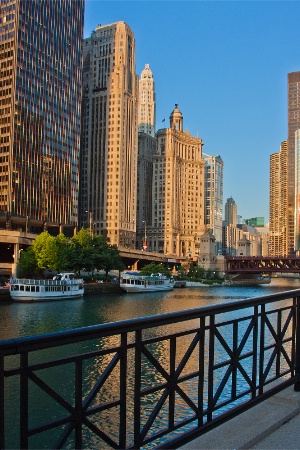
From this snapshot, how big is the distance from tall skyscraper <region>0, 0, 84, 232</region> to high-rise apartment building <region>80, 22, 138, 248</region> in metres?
38.6

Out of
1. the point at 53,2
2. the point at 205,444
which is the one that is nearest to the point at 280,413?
the point at 205,444

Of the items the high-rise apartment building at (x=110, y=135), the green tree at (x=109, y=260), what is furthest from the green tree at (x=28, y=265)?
the high-rise apartment building at (x=110, y=135)

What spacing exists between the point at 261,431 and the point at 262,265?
14225 centimetres

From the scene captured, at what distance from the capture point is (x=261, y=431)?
23.0 feet

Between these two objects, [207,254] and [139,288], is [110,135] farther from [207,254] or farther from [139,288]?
[139,288]

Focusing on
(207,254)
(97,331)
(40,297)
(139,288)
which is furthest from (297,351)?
(207,254)

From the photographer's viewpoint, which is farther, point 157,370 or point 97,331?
point 157,370

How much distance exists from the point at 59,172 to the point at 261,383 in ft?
429

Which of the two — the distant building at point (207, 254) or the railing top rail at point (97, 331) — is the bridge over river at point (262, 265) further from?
the railing top rail at point (97, 331)

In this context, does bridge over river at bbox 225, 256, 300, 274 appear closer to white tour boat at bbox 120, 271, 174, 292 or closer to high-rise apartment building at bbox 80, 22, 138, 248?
white tour boat at bbox 120, 271, 174, 292

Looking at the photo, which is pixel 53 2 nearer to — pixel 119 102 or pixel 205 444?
pixel 119 102

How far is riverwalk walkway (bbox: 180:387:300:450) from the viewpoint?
6.59m

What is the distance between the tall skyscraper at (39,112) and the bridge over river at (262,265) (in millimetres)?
50404

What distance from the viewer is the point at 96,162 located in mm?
189250
